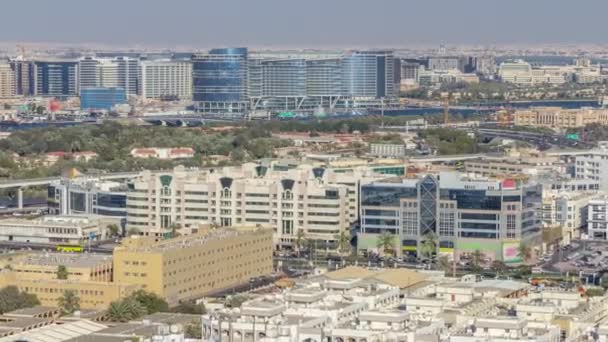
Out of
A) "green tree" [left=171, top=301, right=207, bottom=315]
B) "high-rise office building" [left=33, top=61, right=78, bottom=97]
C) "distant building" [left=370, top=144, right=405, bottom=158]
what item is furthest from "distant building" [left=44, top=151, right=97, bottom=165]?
"high-rise office building" [left=33, top=61, right=78, bottom=97]

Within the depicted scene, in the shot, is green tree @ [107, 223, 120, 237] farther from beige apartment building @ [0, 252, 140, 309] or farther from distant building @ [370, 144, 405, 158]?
distant building @ [370, 144, 405, 158]

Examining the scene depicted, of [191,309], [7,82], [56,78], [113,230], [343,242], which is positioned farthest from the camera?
[56,78]

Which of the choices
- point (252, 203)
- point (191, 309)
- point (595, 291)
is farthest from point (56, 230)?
point (595, 291)

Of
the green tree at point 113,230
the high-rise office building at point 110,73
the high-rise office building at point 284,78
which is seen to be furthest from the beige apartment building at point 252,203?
the high-rise office building at point 110,73

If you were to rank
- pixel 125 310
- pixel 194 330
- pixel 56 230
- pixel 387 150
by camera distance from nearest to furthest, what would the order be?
pixel 194 330 → pixel 125 310 → pixel 56 230 → pixel 387 150

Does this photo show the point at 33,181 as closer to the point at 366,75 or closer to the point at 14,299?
the point at 14,299

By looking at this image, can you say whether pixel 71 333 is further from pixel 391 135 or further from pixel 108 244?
pixel 391 135
